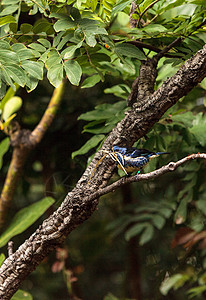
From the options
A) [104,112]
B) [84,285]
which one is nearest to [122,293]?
[84,285]

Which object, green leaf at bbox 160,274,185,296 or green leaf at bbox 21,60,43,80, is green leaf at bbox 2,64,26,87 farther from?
green leaf at bbox 160,274,185,296

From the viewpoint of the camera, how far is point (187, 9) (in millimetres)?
543

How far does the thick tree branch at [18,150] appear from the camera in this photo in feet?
2.53

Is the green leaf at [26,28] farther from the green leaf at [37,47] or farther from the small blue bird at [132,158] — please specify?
the small blue bird at [132,158]

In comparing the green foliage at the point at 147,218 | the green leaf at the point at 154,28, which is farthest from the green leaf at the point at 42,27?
the green foliage at the point at 147,218

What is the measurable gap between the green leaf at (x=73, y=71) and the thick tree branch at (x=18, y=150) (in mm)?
392

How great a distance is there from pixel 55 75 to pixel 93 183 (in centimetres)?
13

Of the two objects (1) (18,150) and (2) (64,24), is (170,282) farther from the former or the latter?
(2) (64,24)

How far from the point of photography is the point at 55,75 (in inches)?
17.0

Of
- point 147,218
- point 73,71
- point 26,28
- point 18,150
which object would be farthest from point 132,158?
point 147,218

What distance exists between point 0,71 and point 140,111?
16cm

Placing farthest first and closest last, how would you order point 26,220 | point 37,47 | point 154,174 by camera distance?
point 26,220
point 37,47
point 154,174

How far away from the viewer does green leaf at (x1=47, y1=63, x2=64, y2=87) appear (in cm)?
43

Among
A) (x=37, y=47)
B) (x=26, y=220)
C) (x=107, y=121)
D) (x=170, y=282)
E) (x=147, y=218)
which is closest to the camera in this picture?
(x=37, y=47)
